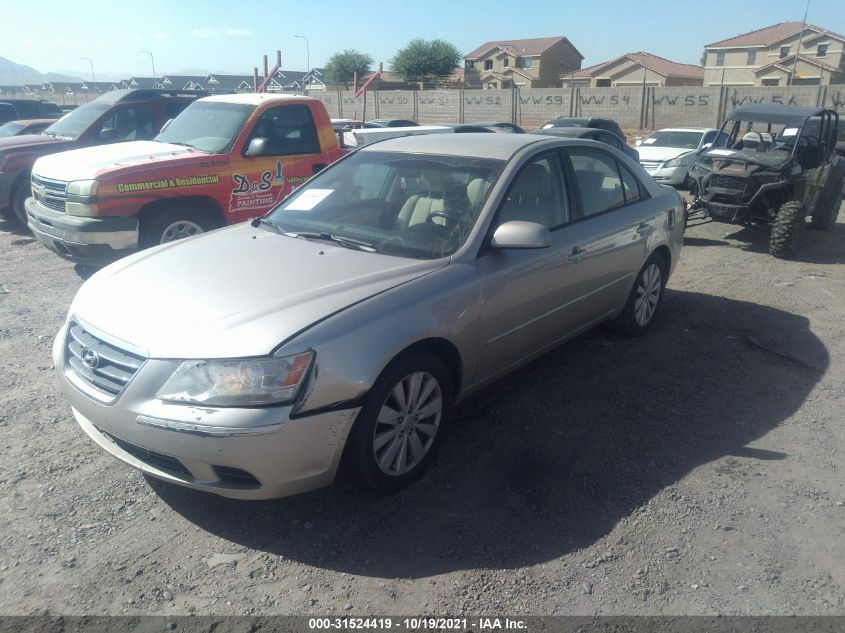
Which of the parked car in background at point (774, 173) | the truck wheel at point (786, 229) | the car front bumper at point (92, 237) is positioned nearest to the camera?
the car front bumper at point (92, 237)

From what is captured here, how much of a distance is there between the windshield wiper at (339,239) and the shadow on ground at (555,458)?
1238 millimetres

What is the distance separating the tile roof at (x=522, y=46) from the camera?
245 feet

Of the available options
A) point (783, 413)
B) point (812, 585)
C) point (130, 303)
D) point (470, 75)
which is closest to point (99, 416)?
point (130, 303)

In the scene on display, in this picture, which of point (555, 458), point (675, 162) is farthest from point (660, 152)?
point (555, 458)

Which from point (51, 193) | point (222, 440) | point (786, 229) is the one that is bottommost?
point (222, 440)

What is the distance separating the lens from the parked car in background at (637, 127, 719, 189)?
13.7m

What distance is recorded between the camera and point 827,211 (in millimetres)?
10203

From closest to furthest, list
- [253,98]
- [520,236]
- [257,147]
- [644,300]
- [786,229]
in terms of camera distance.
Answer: [520,236] < [644,300] < [257,147] < [253,98] < [786,229]

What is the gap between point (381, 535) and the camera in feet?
10.1

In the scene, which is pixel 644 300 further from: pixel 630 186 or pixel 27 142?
pixel 27 142

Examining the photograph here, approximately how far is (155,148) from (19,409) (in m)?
4.07

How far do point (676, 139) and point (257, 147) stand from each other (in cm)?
1129

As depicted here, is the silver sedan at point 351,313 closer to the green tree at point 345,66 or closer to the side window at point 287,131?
the side window at point 287,131

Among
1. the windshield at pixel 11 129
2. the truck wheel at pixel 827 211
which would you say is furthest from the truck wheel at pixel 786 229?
the windshield at pixel 11 129
